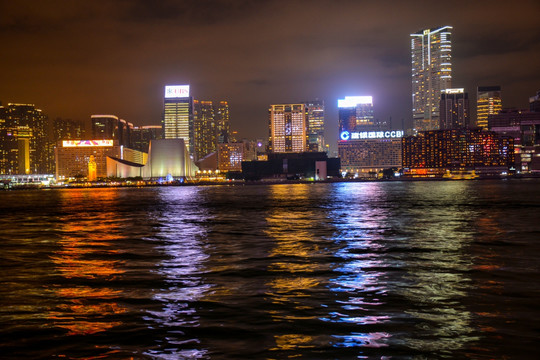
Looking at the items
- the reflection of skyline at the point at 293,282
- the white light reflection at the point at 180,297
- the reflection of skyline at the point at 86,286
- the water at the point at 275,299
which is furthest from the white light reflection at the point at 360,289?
the reflection of skyline at the point at 86,286

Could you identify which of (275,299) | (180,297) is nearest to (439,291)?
(275,299)

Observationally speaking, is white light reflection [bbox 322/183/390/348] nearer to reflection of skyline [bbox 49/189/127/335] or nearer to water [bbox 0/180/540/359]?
water [bbox 0/180/540/359]

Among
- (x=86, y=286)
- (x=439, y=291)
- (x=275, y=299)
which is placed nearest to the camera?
(x=275, y=299)

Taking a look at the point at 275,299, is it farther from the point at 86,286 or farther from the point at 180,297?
the point at 86,286

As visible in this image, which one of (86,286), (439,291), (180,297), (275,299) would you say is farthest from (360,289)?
(86,286)

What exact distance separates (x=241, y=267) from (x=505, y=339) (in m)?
9.38

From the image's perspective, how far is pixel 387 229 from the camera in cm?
2862

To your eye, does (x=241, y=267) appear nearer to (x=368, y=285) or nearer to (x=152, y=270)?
(x=152, y=270)

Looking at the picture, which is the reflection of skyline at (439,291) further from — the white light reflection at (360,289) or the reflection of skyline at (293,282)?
the reflection of skyline at (293,282)

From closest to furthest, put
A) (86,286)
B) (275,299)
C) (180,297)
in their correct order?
(275,299) < (180,297) < (86,286)

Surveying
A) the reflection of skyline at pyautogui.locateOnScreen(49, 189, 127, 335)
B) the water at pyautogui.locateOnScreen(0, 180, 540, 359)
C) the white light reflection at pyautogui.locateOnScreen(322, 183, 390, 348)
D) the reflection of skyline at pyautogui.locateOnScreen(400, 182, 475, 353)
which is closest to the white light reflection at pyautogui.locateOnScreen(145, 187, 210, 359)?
the water at pyautogui.locateOnScreen(0, 180, 540, 359)

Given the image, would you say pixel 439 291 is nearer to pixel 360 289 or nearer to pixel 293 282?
pixel 360 289

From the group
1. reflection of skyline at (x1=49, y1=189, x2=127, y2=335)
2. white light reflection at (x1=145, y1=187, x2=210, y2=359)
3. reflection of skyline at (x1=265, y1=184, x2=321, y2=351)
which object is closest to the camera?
white light reflection at (x1=145, y1=187, x2=210, y2=359)

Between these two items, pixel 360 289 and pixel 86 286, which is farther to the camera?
pixel 86 286
